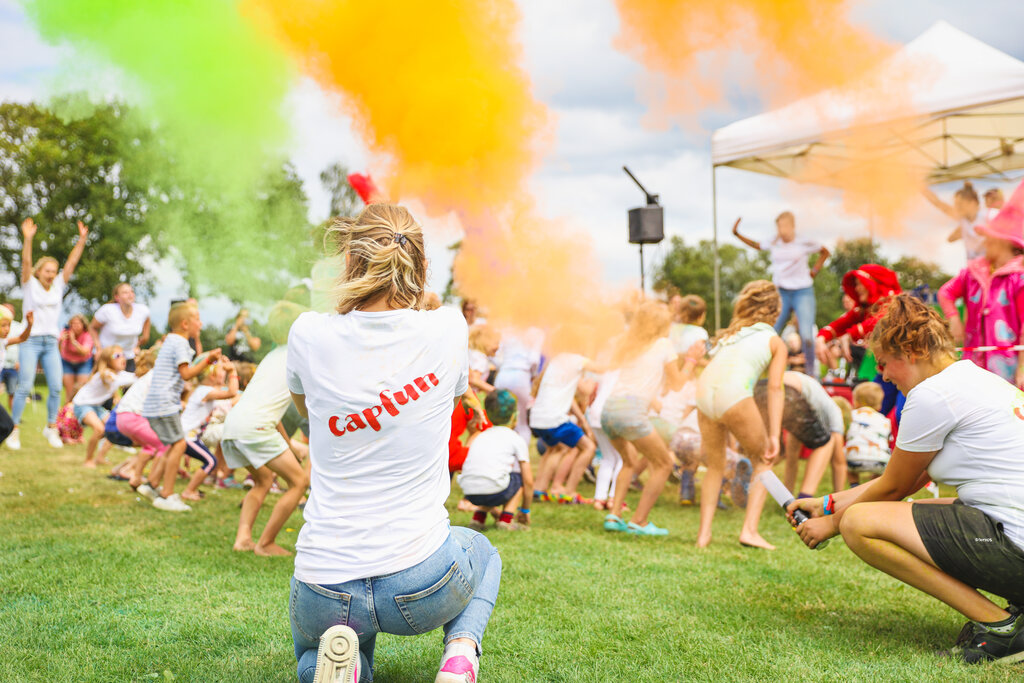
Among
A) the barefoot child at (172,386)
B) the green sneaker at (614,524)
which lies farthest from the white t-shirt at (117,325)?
the green sneaker at (614,524)

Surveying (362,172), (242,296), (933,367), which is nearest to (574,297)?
(362,172)

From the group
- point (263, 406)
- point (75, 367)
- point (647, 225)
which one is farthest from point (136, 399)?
point (75, 367)

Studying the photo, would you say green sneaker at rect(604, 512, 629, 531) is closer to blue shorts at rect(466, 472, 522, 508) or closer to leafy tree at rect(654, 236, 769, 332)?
blue shorts at rect(466, 472, 522, 508)

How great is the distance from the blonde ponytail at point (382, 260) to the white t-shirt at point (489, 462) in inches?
121

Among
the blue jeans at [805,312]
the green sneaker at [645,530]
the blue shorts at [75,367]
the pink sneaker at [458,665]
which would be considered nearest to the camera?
the pink sneaker at [458,665]

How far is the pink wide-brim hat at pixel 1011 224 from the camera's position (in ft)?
17.6

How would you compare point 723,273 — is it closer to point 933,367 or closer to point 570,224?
point 570,224

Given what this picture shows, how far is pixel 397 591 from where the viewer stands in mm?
2115

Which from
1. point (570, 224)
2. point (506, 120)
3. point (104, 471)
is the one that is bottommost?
point (104, 471)

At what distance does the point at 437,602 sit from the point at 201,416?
6.08 metres

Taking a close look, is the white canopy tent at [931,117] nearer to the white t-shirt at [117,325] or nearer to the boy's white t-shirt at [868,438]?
the boy's white t-shirt at [868,438]

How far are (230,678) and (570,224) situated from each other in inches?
202

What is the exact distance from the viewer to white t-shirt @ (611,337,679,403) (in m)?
5.93

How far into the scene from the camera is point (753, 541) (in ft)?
16.9
